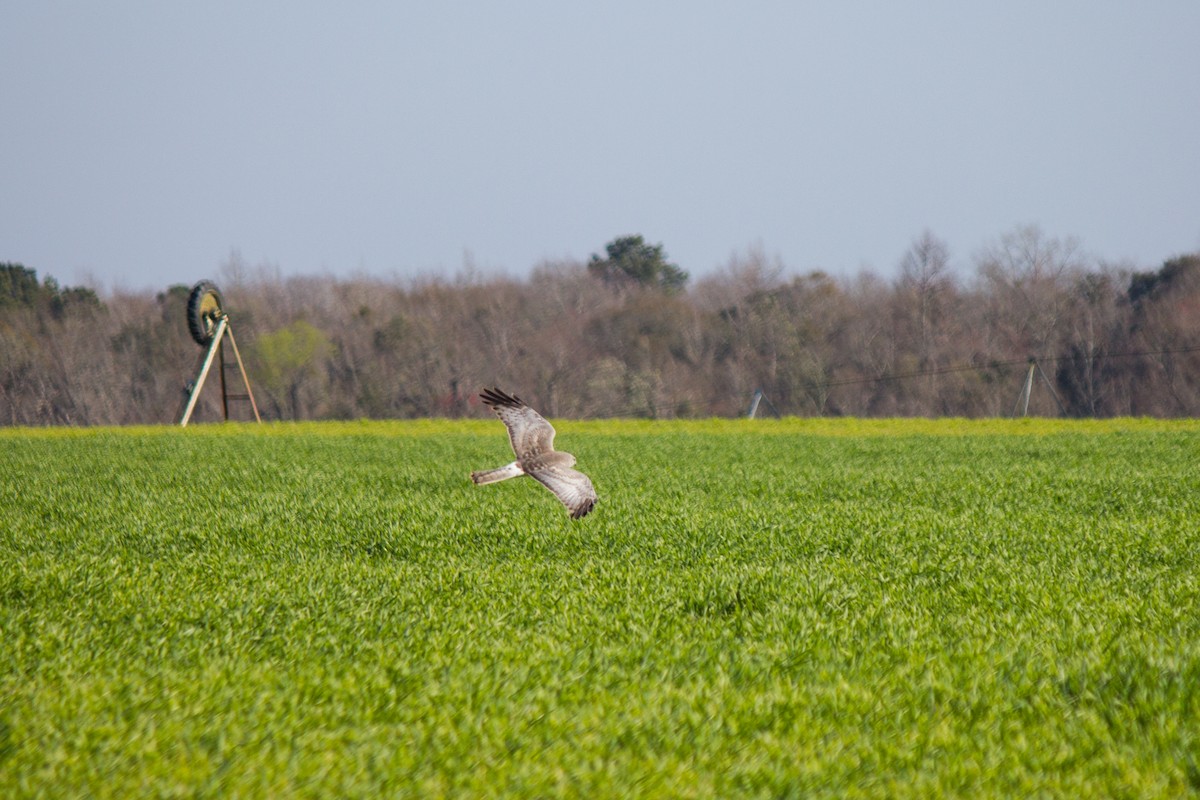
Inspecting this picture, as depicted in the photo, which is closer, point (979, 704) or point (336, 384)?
point (979, 704)

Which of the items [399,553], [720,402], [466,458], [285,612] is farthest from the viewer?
[720,402]

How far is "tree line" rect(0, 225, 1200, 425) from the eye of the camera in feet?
185

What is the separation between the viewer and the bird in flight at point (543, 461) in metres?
6.60

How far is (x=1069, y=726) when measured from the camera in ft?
16.0

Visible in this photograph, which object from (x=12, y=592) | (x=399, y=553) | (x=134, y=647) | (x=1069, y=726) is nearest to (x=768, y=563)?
(x=399, y=553)

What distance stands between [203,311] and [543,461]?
30.2 meters

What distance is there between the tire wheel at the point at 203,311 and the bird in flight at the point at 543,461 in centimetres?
2885

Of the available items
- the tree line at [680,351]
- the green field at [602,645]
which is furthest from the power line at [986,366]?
the green field at [602,645]

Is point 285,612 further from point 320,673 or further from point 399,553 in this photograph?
point 399,553

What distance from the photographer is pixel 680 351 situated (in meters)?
61.5

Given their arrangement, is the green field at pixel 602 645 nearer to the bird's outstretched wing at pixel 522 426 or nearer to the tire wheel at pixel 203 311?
the bird's outstretched wing at pixel 522 426

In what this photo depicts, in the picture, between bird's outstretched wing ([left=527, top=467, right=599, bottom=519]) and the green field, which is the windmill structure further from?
bird's outstretched wing ([left=527, top=467, right=599, bottom=519])

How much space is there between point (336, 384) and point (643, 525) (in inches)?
2015

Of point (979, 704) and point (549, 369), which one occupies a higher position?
point (549, 369)
